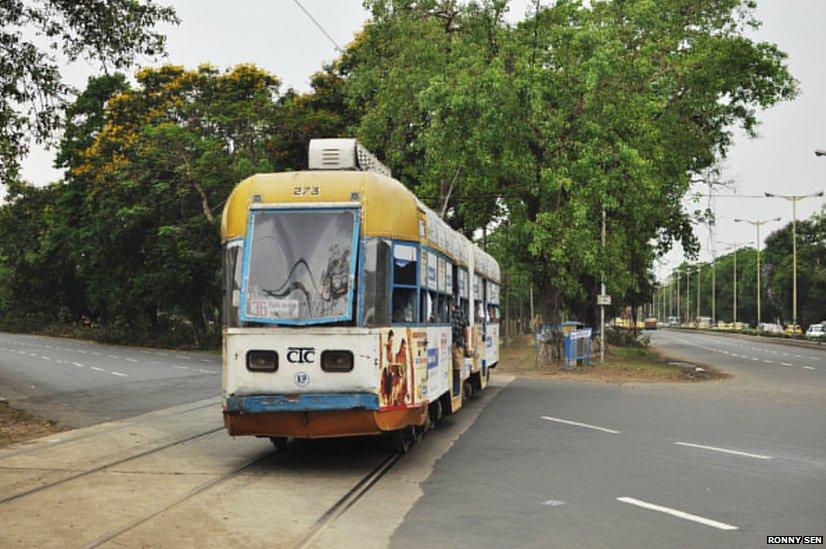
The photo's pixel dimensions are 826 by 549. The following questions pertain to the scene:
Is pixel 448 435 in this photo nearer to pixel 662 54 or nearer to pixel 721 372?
pixel 721 372

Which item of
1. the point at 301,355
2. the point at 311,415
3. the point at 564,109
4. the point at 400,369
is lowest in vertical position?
the point at 311,415

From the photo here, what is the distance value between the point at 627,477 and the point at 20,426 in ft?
33.0

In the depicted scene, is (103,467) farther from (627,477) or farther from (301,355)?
(627,477)

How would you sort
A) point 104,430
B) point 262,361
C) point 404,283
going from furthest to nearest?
1. point 104,430
2. point 404,283
3. point 262,361

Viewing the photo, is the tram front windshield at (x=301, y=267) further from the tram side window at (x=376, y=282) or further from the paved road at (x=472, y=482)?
the paved road at (x=472, y=482)

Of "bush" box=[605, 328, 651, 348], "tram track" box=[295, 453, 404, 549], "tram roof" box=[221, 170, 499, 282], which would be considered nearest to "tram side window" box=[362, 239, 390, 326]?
"tram roof" box=[221, 170, 499, 282]

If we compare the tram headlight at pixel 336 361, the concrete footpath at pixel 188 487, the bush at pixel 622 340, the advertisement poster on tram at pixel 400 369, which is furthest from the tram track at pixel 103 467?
the bush at pixel 622 340

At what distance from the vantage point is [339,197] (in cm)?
1109

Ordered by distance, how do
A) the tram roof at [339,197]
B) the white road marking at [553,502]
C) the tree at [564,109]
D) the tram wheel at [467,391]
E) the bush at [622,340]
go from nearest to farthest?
the white road marking at [553,502]
the tram roof at [339,197]
the tram wheel at [467,391]
the tree at [564,109]
the bush at [622,340]

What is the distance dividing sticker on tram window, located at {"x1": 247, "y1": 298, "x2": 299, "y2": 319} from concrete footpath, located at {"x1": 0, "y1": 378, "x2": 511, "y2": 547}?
1.81 m

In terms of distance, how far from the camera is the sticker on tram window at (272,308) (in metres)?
10.8

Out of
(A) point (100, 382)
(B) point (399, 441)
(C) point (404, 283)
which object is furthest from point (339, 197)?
(A) point (100, 382)

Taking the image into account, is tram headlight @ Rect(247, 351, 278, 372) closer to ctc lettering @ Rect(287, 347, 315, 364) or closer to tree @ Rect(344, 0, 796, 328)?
ctc lettering @ Rect(287, 347, 315, 364)

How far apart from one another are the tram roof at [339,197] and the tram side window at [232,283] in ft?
0.60
